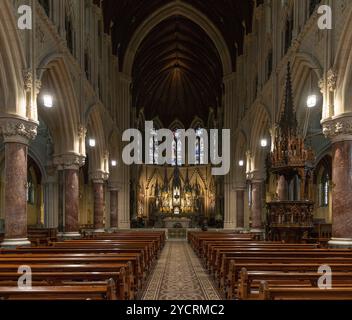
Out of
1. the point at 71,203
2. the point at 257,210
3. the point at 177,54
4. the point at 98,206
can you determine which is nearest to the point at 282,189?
the point at 257,210

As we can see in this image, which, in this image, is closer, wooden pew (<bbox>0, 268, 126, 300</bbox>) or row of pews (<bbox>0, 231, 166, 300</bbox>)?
row of pews (<bbox>0, 231, 166, 300</bbox>)

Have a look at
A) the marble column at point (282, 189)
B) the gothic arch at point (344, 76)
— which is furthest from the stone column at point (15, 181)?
the marble column at point (282, 189)

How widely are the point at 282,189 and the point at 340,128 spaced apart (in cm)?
636

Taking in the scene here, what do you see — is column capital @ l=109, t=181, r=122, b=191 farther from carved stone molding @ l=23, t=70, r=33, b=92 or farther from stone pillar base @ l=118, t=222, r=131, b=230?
carved stone molding @ l=23, t=70, r=33, b=92

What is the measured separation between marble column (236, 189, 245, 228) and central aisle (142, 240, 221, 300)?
17.3 meters

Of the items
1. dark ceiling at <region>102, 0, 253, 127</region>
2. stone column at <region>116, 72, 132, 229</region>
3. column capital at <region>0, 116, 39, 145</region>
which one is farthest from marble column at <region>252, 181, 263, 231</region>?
column capital at <region>0, 116, 39, 145</region>

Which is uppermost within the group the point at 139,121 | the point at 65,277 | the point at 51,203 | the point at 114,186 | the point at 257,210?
the point at 139,121

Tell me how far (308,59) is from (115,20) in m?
19.9

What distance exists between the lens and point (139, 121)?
49.6m

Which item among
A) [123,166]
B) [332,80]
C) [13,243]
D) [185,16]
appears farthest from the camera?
[185,16]

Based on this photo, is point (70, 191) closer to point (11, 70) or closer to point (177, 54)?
point (11, 70)

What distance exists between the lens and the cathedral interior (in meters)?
12.6

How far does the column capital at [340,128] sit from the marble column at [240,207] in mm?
19999

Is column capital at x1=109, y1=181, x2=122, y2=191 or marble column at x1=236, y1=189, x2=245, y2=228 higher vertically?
column capital at x1=109, y1=181, x2=122, y2=191
